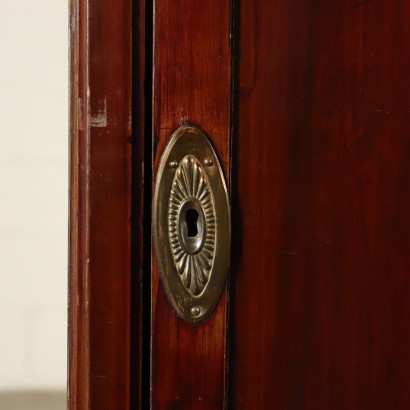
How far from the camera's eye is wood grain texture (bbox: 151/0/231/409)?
16.1 inches

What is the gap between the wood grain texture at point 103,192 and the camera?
40 cm

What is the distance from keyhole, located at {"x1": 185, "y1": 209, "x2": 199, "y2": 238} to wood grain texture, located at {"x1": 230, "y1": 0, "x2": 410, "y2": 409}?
31 millimetres

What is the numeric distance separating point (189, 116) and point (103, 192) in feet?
0.28

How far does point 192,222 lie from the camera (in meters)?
0.42

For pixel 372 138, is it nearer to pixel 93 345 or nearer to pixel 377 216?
pixel 377 216

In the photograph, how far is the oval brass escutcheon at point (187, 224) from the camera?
406mm

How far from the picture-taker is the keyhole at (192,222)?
42cm

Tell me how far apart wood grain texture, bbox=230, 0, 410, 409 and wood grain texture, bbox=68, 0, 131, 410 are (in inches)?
3.4

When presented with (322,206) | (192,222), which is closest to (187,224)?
(192,222)

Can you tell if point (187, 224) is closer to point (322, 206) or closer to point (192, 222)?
point (192, 222)
